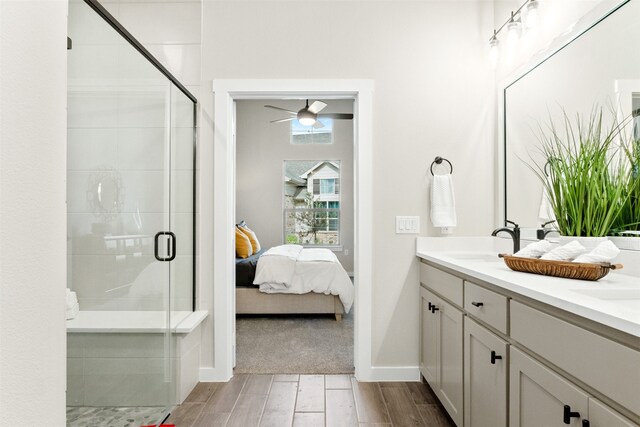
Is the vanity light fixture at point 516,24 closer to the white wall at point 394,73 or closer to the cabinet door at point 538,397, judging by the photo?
the white wall at point 394,73

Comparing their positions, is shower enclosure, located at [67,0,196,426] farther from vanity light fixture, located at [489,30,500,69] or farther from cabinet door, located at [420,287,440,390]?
vanity light fixture, located at [489,30,500,69]

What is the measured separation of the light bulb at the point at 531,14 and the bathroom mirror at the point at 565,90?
0.22m

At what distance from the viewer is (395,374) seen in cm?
259

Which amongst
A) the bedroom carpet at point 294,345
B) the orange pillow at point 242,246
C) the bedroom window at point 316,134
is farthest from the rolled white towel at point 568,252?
the bedroom window at point 316,134

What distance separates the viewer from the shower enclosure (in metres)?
1.45

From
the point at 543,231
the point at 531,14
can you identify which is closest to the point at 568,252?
the point at 543,231

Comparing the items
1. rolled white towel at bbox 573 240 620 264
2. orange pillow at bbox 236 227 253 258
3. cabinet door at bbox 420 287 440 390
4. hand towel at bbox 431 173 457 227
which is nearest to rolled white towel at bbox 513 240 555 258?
rolled white towel at bbox 573 240 620 264

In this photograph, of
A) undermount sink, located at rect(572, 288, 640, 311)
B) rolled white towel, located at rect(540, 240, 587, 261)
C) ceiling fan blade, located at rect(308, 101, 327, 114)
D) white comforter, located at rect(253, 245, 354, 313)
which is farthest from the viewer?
ceiling fan blade, located at rect(308, 101, 327, 114)

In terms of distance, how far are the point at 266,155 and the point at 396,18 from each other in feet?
15.0

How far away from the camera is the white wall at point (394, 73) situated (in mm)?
2609

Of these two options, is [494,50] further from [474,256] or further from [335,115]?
[335,115]

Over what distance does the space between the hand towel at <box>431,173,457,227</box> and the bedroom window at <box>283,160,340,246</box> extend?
14.4 ft

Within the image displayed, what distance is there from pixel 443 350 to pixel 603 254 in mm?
1007

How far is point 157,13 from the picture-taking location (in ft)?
8.38
